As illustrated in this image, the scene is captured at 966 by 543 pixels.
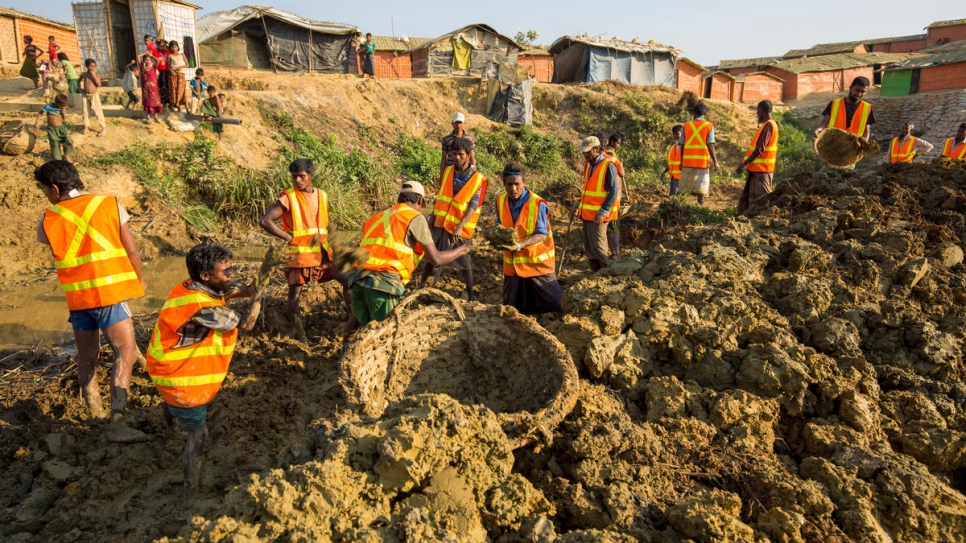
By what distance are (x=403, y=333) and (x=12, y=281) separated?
6.70 m

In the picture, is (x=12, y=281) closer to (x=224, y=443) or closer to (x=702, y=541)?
(x=224, y=443)

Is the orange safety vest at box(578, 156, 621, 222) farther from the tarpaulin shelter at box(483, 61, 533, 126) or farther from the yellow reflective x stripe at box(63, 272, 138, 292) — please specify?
the tarpaulin shelter at box(483, 61, 533, 126)

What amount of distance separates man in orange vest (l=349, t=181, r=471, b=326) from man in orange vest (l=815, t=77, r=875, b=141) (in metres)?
5.84

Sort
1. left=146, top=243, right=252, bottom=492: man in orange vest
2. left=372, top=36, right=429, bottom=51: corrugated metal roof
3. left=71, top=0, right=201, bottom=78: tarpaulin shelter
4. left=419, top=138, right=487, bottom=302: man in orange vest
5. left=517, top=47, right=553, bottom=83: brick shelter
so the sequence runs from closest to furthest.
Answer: left=146, top=243, right=252, bottom=492: man in orange vest → left=419, top=138, right=487, bottom=302: man in orange vest → left=71, top=0, right=201, bottom=78: tarpaulin shelter → left=517, top=47, right=553, bottom=83: brick shelter → left=372, top=36, right=429, bottom=51: corrugated metal roof

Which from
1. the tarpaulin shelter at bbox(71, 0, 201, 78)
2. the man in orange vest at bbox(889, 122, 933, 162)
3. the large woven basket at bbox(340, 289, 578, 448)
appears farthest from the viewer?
the tarpaulin shelter at bbox(71, 0, 201, 78)

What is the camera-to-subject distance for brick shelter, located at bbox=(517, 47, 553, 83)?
25.5 meters

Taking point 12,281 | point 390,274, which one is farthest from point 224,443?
point 12,281

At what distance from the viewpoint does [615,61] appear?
24453 mm

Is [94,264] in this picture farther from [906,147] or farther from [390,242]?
[906,147]

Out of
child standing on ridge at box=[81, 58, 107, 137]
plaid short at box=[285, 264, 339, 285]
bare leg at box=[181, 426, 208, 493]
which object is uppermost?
child standing on ridge at box=[81, 58, 107, 137]

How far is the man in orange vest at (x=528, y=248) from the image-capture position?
495 cm

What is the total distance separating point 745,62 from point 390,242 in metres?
36.5

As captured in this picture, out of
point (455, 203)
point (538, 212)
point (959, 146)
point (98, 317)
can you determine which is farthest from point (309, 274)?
point (959, 146)

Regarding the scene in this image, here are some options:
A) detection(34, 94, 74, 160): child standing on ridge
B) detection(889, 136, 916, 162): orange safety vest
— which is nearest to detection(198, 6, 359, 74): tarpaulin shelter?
detection(34, 94, 74, 160): child standing on ridge
